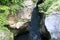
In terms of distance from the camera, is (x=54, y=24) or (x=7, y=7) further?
(x=7, y=7)

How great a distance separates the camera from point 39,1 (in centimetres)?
1386

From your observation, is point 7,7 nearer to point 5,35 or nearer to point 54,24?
point 5,35

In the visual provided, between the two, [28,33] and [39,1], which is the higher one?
[39,1]

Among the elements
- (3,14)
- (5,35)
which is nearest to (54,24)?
(5,35)

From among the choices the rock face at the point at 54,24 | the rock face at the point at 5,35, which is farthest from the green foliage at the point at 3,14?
the rock face at the point at 54,24

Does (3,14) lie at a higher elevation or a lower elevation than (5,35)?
higher

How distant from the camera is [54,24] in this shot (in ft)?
28.1

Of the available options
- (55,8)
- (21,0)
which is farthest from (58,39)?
(21,0)

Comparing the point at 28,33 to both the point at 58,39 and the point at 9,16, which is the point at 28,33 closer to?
the point at 9,16

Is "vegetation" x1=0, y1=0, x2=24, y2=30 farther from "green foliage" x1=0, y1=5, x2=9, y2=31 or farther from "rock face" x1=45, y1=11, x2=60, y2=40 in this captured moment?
"rock face" x1=45, y1=11, x2=60, y2=40

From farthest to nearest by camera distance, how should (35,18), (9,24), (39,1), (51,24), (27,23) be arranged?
(39,1), (35,18), (27,23), (9,24), (51,24)

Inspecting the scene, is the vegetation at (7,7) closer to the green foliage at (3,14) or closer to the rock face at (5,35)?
the green foliage at (3,14)

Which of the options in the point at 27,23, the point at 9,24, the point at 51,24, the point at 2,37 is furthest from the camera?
the point at 27,23

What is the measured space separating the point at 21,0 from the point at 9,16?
3.66 ft
